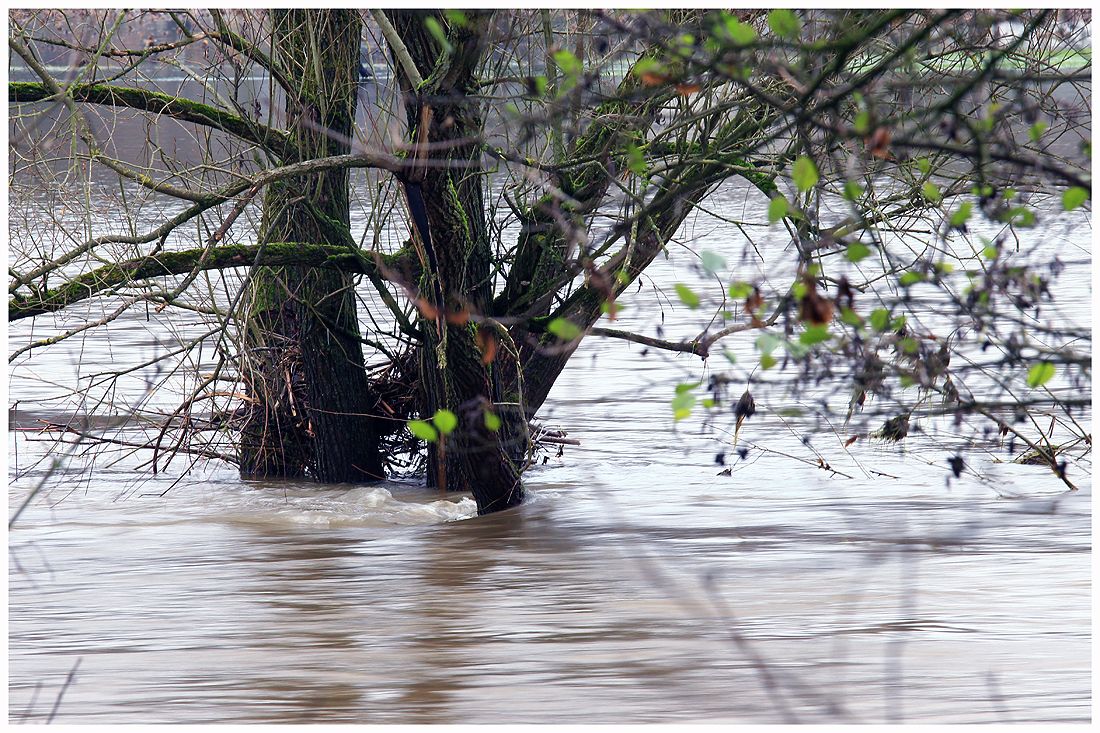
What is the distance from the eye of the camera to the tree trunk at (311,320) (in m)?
8.17

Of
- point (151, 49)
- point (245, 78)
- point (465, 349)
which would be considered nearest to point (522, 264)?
point (465, 349)

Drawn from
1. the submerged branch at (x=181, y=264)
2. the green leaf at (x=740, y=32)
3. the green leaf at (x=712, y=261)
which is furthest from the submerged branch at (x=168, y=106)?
the green leaf at (x=740, y=32)

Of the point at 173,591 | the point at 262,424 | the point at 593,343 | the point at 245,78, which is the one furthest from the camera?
the point at 593,343

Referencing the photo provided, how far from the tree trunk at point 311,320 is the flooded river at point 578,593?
36 cm

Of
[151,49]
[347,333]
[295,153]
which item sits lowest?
[347,333]

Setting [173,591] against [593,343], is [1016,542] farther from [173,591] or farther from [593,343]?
[593,343]

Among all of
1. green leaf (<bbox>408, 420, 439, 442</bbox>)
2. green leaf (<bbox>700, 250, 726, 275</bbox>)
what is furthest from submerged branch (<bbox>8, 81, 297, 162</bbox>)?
green leaf (<bbox>700, 250, 726, 275</bbox>)

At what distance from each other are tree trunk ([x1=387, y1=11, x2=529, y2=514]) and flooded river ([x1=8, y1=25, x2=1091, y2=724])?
0.37 meters

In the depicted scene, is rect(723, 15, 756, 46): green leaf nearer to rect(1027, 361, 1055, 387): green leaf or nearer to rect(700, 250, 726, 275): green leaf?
rect(700, 250, 726, 275): green leaf

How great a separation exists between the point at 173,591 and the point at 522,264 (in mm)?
3165

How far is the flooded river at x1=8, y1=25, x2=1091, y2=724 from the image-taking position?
17.1ft

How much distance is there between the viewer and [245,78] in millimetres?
8195

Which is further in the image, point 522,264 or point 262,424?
point 262,424

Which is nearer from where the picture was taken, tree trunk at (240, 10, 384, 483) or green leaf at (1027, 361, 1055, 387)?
green leaf at (1027, 361, 1055, 387)
